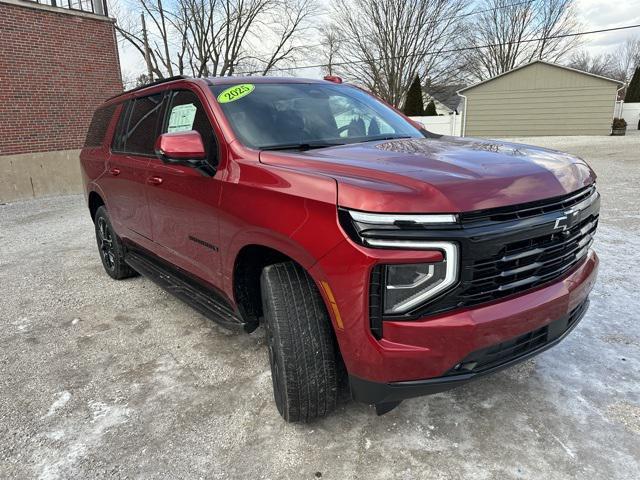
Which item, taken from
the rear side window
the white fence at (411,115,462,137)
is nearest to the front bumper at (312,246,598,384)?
the rear side window

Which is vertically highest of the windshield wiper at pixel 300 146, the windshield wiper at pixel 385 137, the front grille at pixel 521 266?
the windshield wiper at pixel 385 137

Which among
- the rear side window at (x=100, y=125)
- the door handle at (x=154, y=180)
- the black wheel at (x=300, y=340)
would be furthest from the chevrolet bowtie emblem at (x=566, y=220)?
the rear side window at (x=100, y=125)

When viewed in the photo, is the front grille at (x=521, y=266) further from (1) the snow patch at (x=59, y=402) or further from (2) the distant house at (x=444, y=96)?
(2) the distant house at (x=444, y=96)

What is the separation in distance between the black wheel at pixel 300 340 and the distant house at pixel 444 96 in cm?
2843

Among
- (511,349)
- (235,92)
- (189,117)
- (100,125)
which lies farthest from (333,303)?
(100,125)

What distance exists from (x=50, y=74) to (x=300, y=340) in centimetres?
1210

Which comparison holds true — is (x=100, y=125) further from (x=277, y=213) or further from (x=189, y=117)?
(x=277, y=213)

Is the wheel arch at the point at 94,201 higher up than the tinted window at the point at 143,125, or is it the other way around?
the tinted window at the point at 143,125

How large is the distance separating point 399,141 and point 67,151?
37.8ft

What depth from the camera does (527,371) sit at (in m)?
2.84

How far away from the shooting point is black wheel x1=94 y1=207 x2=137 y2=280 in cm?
475

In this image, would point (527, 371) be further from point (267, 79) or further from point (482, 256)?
point (267, 79)

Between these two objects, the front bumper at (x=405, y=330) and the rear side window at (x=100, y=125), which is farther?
the rear side window at (x=100, y=125)

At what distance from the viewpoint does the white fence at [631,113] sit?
35812mm
